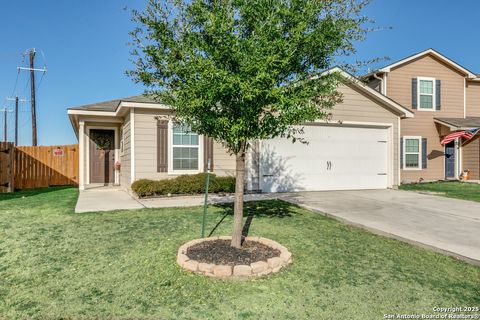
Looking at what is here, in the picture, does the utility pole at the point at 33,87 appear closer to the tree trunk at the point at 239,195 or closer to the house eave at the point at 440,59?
the tree trunk at the point at 239,195

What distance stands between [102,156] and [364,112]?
10.2 meters

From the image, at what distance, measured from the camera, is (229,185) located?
9.80 meters

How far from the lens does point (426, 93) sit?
1481 cm

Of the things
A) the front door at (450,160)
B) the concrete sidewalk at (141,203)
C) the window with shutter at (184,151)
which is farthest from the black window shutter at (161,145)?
the front door at (450,160)

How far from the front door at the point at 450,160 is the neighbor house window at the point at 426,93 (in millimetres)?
2140

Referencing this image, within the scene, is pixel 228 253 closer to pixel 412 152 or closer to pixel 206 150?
pixel 206 150

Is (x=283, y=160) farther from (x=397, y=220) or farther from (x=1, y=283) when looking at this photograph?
(x=1, y=283)

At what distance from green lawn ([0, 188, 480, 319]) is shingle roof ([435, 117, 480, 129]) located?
11738mm

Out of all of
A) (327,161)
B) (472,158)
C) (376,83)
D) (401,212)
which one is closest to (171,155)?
(327,161)

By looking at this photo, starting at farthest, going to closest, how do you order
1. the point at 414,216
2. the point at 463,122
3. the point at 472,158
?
the point at 472,158, the point at 463,122, the point at 414,216

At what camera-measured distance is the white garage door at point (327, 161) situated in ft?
33.3

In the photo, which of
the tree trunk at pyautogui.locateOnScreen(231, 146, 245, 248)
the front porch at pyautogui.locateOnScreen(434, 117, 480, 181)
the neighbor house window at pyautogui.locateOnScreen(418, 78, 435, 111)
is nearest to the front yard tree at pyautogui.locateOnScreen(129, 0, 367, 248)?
the tree trunk at pyautogui.locateOnScreen(231, 146, 245, 248)

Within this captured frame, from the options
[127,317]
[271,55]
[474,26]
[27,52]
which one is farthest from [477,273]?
[27,52]

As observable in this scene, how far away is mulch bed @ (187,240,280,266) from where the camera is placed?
12.1 ft
